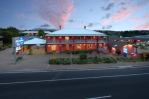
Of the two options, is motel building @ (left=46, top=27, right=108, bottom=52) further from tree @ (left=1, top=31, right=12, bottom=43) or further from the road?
tree @ (left=1, top=31, right=12, bottom=43)

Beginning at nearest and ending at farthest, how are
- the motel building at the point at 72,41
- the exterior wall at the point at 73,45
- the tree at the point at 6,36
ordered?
1. the motel building at the point at 72,41
2. the exterior wall at the point at 73,45
3. the tree at the point at 6,36

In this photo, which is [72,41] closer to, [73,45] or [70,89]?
[73,45]

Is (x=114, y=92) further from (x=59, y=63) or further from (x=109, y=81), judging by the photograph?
(x=59, y=63)

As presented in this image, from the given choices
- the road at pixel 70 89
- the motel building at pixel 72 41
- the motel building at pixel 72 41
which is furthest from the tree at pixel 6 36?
the road at pixel 70 89

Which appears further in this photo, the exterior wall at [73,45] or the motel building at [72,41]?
the exterior wall at [73,45]

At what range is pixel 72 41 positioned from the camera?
130ft

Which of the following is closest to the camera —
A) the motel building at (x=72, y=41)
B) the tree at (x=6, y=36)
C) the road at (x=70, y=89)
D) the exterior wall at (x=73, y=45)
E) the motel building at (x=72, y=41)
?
the road at (x=70, y=89)

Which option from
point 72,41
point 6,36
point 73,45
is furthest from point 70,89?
point 6,36

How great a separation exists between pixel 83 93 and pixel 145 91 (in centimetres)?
484

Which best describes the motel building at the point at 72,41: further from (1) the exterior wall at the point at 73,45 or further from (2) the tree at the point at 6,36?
(2) the tree at the point at 6,36

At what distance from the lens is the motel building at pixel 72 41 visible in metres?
38.9

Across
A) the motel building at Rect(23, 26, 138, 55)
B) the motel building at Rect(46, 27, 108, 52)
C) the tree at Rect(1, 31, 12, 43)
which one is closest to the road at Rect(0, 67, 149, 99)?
the motel building at Rect(23, 26, 138, 55)

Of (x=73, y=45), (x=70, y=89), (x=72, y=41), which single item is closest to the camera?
(x=70, y=89)

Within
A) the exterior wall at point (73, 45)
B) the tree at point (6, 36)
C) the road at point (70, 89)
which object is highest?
the tree at point (6, 36)
